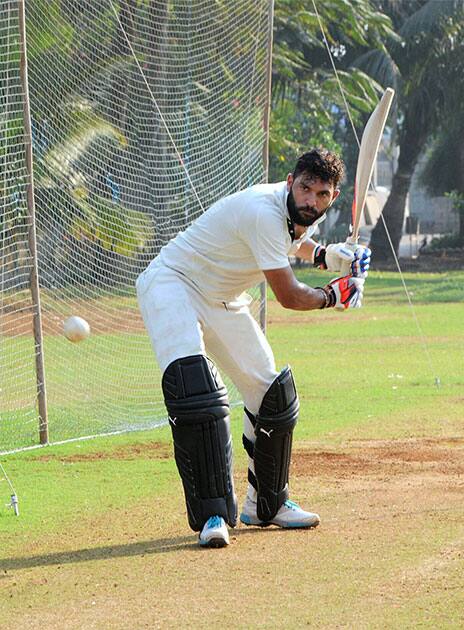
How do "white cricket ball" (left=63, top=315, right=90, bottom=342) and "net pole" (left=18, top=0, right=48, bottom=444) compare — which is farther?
"white cricket ball" (left=63, top=315, right=90, bottom=342)

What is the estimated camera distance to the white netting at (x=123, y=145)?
10945 millimetres

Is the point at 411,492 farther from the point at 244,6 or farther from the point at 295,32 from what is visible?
the point at 295,32

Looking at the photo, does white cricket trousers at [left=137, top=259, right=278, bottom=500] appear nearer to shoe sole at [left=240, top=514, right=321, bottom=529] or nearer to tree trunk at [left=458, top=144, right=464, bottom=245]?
shoe sole at [left=240, top=514, right=321, bottom=529]

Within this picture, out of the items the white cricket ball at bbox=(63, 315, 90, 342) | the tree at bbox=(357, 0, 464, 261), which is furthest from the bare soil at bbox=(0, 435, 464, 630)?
the tree at bbox=(357, 0, 464, 261)

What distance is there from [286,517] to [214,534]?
0.64m

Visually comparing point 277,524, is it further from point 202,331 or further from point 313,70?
point 313,70

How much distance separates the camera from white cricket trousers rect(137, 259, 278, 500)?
625 cm

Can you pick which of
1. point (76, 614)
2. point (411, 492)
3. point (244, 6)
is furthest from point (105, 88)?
point (76, 614)

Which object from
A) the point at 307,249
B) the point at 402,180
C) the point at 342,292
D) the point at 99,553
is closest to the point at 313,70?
the point at 402,180

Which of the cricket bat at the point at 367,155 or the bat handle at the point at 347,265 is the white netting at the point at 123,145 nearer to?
the cricket bat at the point at 367,155

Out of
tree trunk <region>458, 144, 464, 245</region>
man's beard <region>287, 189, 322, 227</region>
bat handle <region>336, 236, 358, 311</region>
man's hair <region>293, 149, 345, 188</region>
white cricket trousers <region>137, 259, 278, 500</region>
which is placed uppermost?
man's hair <region>293, 149, 345, 188</region>

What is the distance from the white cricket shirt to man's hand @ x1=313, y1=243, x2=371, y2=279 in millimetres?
214

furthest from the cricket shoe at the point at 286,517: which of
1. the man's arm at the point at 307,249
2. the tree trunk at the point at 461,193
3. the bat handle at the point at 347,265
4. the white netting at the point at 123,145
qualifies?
the tree trunk at the point at 461,193

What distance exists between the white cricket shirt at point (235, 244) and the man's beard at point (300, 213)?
0.03 meters
